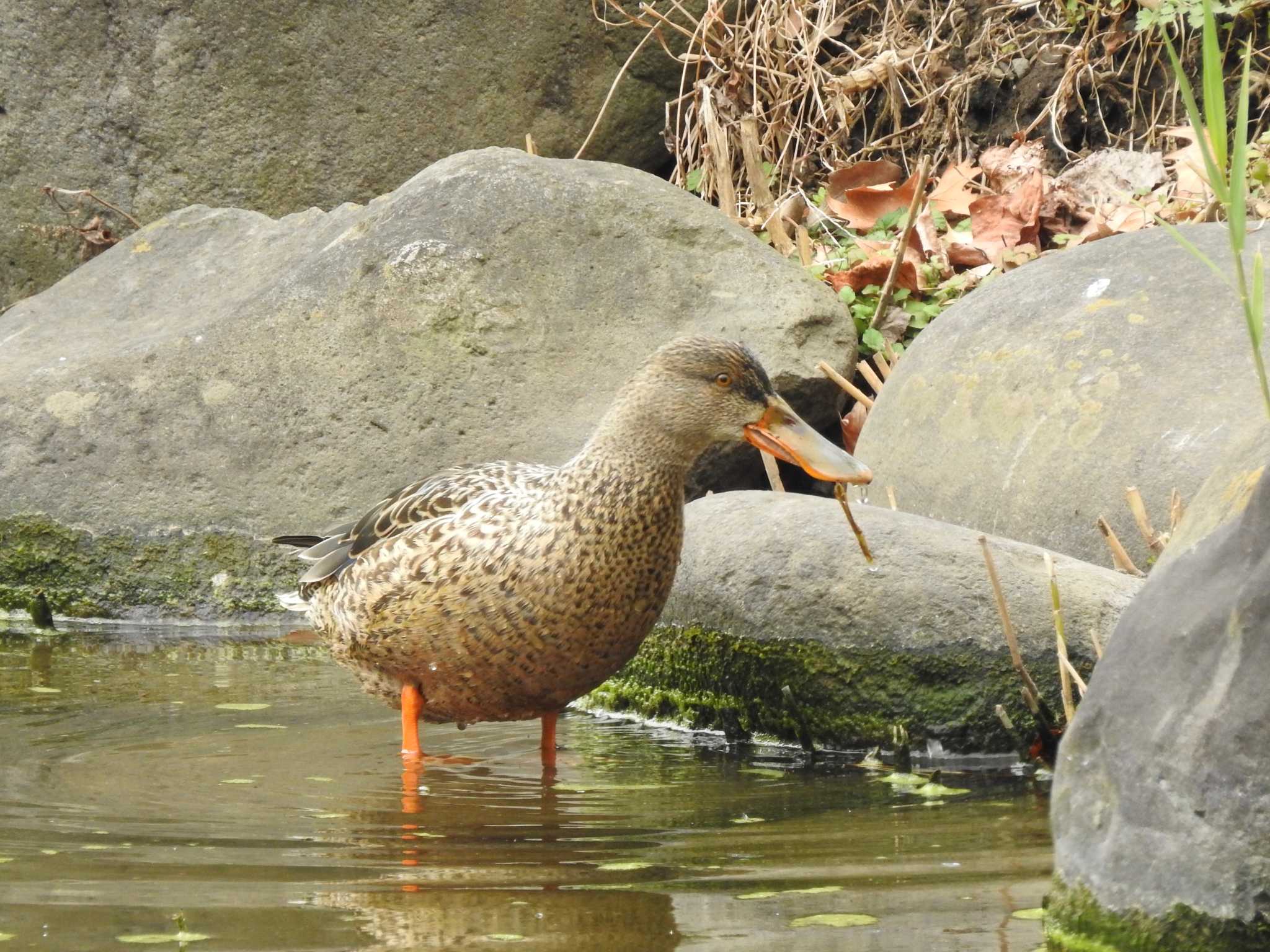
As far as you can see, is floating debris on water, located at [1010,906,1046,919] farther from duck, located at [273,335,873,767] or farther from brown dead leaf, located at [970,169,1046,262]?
brown dead leaf, located at [970,169,1046,262]

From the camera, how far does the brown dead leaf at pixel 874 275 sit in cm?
847

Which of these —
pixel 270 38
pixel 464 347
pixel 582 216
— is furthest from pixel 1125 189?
pixel 270 38

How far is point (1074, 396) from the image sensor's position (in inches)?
Result: 244

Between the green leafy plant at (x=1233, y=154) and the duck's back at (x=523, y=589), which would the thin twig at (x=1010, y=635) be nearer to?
the duck's back at (x=523, y=589)

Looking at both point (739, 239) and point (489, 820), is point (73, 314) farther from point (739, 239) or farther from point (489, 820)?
point (489, 820)

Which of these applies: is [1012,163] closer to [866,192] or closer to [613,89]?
[866,192]

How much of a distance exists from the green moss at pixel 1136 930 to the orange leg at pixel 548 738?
2.21 meters

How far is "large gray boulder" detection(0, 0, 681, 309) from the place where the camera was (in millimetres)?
9633

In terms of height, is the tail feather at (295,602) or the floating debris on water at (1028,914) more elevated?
the floating debris on water at (1028,914)

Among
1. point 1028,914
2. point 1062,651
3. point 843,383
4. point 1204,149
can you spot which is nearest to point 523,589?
point 1062,651

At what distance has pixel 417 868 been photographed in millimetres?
3770

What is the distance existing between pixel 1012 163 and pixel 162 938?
7.28 m

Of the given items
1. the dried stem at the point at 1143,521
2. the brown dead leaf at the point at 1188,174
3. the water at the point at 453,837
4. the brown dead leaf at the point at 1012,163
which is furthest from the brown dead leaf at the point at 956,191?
the water at the point at 453,837

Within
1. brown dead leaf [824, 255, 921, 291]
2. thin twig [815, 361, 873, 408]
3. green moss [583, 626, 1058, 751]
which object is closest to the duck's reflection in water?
green moss [583, 626, 1058, 751]
